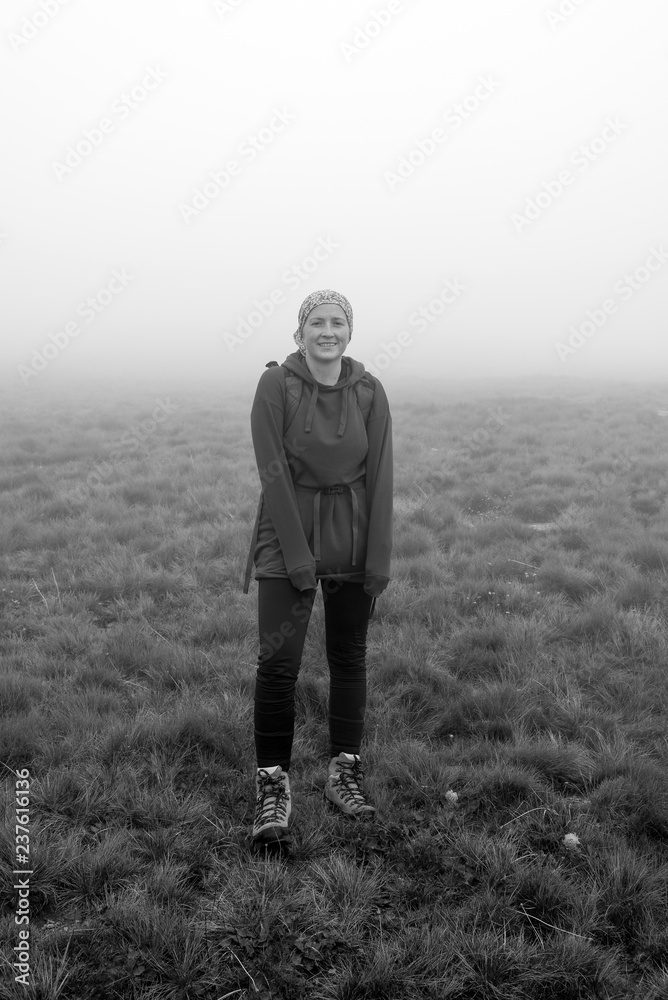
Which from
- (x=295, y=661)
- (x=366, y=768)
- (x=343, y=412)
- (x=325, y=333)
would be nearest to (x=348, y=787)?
(x=366, y=768)

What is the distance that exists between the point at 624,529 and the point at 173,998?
20.7 feet

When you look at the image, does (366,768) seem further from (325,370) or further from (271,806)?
(325,370)

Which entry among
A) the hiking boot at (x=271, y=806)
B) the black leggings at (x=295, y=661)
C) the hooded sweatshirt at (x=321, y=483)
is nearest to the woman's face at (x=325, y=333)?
the hooded sweatshirt at (x=321, y=483)

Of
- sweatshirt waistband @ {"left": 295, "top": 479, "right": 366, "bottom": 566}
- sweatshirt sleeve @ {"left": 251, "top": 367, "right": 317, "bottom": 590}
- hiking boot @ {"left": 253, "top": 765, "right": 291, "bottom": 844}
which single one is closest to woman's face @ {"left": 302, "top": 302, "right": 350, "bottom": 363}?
sweatshirt sleeve @ {"left": 251, "top": 367, "right": 317, "bottom": 590}

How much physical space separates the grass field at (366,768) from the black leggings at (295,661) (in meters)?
0.29

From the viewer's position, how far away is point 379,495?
3549 mm

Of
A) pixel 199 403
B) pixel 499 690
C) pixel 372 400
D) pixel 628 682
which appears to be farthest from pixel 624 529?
pixel 199 403

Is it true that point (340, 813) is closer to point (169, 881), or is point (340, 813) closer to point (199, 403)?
point (169, 881)

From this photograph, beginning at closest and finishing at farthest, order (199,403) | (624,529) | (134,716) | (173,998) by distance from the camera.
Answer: (173,998), (134,716), (624,529), (199,403)

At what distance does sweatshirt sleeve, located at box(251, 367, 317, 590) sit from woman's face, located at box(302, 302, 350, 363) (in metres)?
0.23

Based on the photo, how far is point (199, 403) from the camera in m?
19.5

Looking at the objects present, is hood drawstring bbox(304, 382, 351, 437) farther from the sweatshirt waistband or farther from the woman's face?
the sweatshirt waistband

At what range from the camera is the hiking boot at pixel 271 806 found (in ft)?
10.0

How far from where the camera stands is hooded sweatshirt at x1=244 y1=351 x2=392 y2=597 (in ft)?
10.9
